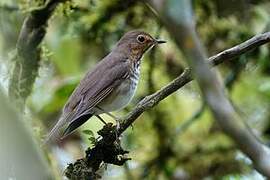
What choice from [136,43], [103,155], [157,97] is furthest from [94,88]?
[157,97]

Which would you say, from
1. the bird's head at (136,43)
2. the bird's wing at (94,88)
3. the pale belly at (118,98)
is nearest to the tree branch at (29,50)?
the bird's wing at (94,88)

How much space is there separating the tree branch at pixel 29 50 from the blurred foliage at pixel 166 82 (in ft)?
2.43

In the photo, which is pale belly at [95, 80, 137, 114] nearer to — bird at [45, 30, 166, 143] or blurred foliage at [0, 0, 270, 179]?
bird at [45, 30, 166, 143]

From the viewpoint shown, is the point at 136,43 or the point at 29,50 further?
the point at 136,43

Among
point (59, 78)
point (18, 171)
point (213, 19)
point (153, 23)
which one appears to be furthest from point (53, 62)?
point (18, 171)

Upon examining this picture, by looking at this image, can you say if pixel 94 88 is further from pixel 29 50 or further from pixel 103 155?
pixel 103 155

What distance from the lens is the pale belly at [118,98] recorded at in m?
3.53

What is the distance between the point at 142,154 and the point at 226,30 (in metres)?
0.94

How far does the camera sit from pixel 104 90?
3.53m

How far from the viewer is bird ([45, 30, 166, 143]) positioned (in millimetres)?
3256

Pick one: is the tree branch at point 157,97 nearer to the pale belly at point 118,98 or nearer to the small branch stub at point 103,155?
the small branch stub at point 103,155

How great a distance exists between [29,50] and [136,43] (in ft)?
2.38

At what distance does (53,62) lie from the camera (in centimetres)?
478

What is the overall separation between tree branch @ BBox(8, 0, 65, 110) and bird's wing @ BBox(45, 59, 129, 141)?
215 mm
